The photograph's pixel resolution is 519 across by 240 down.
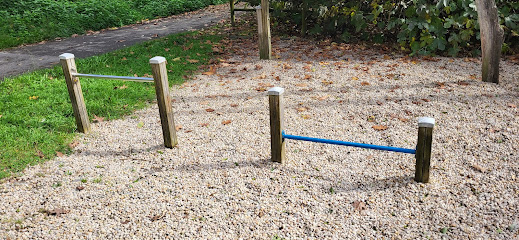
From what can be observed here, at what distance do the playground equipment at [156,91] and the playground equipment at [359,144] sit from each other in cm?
110

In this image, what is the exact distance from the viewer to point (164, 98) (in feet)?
13.0

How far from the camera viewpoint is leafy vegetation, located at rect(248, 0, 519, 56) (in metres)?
6.89

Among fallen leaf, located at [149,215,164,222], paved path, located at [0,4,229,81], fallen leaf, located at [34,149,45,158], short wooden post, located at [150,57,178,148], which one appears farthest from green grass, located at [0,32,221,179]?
fallen leaf, located at [149,215,164,222]

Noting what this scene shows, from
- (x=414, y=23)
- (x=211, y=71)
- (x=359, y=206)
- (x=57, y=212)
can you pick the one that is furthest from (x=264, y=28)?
(x=57, y=212)

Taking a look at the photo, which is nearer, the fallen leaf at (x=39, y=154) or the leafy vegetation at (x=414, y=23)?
the fallen leaf at (x=39, y=154)

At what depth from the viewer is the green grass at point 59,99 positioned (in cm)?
418

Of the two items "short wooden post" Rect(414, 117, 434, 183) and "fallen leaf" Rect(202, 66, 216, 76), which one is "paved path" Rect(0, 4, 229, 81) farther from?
"short wooden post" Rect(414, 117, 434, 183)

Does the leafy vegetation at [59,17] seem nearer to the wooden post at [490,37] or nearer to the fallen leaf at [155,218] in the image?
the fallen leaf at [155,218]

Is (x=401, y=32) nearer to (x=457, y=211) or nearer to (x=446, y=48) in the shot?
(x=446, y=48)

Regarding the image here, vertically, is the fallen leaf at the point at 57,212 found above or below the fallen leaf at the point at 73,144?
below

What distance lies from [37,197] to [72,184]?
295mm

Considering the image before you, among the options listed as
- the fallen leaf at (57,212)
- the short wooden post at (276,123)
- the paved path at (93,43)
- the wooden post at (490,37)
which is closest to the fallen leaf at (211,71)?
the paved path at (93,43)

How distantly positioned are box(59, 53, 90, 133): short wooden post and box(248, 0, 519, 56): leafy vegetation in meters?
5.36

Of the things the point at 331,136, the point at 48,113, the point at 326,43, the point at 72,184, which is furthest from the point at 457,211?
the point at 326,43
